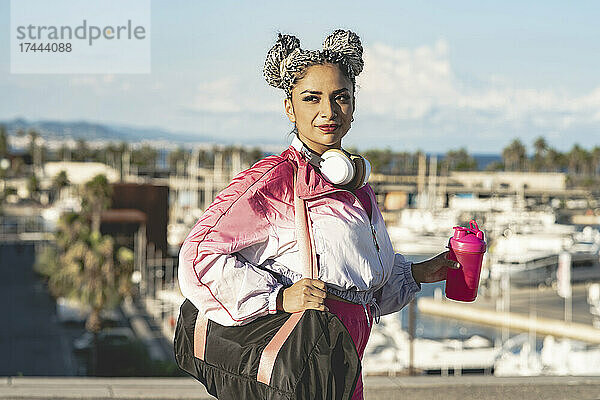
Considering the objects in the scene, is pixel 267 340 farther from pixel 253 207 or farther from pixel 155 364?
pixel 155 364

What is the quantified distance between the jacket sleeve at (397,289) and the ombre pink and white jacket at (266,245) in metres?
0.26

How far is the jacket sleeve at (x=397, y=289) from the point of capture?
9.34 ft

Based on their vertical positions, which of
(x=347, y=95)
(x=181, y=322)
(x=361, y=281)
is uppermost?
(x=347, y=95)

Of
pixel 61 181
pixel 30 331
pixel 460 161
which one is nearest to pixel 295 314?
pixel 30 331

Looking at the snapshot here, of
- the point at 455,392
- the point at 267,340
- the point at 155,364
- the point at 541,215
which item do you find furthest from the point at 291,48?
the point at 541,215

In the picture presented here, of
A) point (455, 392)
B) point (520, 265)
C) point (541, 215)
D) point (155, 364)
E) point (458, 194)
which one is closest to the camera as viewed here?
point (455, 392)

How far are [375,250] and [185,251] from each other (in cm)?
60

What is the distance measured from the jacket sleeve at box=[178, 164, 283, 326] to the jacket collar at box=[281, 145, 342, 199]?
0.43ft

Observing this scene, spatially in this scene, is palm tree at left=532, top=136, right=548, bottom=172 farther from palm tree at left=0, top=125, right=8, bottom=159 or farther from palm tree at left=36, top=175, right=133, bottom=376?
palm tree at left=36, top=175, right=133, bottom=376

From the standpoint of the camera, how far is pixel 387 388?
5449 millimetres

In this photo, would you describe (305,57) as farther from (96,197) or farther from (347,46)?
(96,197)

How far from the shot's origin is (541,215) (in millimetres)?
72812

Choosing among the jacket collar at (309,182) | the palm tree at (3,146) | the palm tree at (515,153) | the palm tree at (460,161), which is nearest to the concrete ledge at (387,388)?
the jacket collar at (309,182)

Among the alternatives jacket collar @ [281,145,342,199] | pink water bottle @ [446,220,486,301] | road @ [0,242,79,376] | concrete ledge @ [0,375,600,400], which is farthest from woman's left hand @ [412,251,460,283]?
road @ [0,242,79,376]
